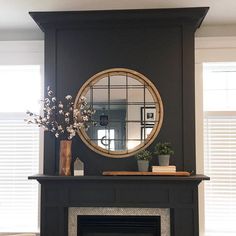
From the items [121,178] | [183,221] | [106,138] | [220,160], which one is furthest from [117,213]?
[220,160]

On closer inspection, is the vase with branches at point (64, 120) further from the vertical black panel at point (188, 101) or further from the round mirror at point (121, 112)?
the vertical black panel at point (188, 101)

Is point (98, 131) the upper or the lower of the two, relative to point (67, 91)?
lower

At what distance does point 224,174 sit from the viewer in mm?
3596

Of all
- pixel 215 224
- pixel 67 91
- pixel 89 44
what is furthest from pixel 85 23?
pixel 215 224

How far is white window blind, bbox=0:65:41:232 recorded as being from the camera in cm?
371

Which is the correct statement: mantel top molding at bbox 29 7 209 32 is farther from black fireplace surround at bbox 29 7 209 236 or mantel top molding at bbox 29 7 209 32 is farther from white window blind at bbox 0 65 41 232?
white window blind at bbox 0 65 41 232

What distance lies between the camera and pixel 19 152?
148 inches

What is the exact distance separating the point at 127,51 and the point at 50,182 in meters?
1.59

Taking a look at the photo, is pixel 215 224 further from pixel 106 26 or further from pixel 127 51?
pixel 106 26

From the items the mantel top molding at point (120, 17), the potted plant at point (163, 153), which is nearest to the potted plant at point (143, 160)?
the potted plant at point (163, 153)

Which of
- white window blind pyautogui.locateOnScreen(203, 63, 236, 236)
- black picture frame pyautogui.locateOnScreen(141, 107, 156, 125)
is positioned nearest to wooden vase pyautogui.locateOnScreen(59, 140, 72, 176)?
black picture frame pyautogui.locateOnScreen(141, 107, 156, 125)

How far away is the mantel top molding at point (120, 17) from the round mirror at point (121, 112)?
518 mm

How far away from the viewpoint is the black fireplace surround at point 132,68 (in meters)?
3.17

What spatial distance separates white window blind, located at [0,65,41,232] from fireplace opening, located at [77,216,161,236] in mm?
672
